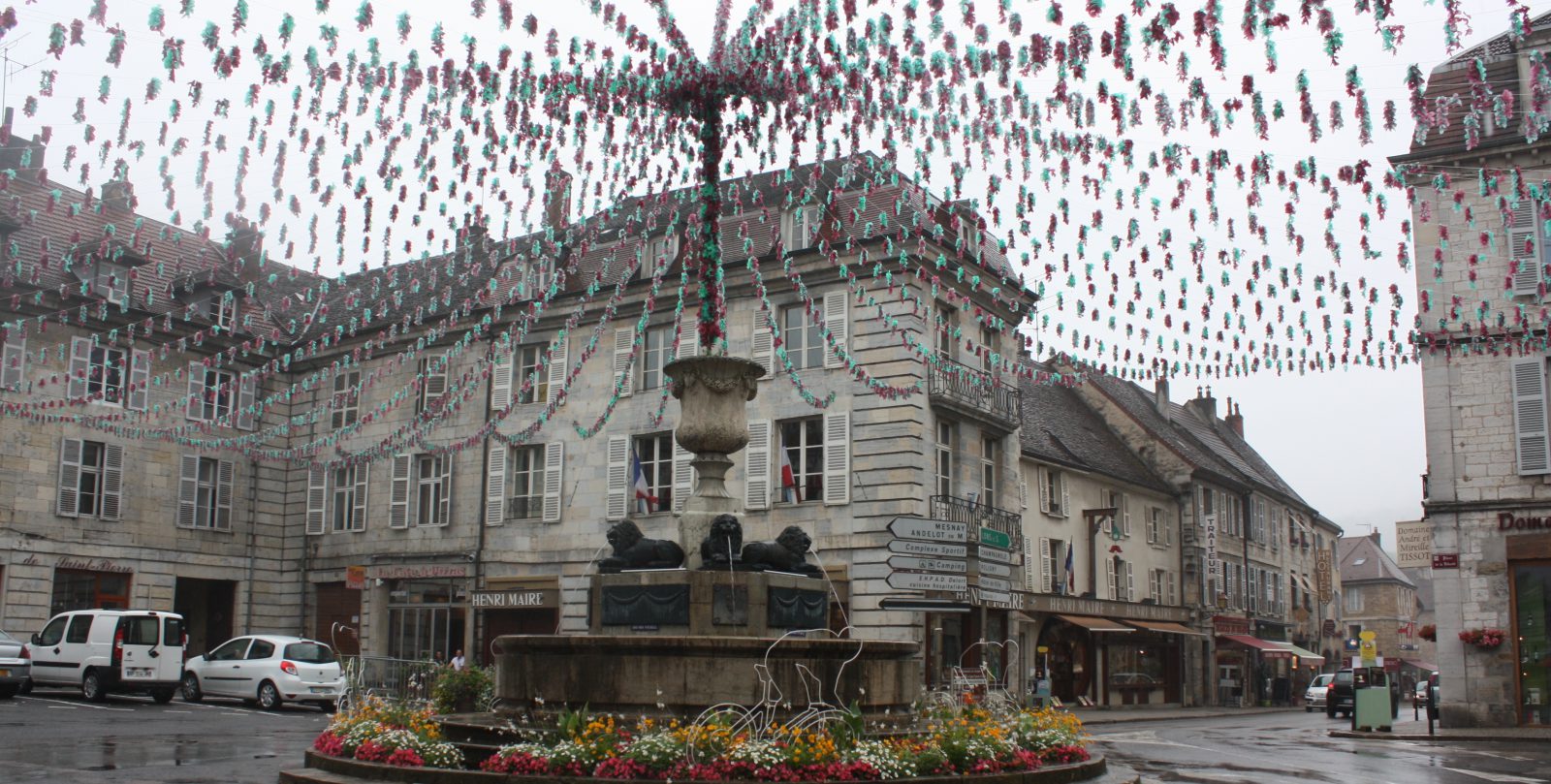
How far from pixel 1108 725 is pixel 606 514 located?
11.5 m

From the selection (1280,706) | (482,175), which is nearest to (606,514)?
(482,175)

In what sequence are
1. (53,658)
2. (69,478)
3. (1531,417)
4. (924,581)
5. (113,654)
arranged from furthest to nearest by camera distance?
1. (69,478)
2. (53,658)
3. (113,654)
4. (1531,417)
5. (924,581)

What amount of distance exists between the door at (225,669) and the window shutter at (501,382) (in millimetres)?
8731

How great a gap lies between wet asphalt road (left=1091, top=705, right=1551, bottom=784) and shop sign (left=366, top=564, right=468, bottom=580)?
15.1 metres

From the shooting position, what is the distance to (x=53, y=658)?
24.0 metres

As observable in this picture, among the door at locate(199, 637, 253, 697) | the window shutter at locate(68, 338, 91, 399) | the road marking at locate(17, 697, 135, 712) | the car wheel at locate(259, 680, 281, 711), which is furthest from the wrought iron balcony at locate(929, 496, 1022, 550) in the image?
the window shutter at locate(68, 338, 91, 399)

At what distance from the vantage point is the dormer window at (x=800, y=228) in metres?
28.4

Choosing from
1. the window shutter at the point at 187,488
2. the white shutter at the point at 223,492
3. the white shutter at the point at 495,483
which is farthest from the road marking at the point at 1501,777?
the white shutter at the point at 223,492

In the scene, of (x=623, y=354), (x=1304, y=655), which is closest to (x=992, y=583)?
(x=623, y=354)

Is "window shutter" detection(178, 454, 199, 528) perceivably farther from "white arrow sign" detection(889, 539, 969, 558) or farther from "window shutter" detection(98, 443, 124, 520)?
"white arrow sign" detection(889, 539, 969, 558)

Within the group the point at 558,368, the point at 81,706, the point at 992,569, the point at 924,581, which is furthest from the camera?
the point at 558,368

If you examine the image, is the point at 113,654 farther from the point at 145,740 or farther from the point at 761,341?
the point at 761,341

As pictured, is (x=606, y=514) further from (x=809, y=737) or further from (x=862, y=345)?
(x=809, y=737)

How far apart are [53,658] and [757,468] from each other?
13481 mm
